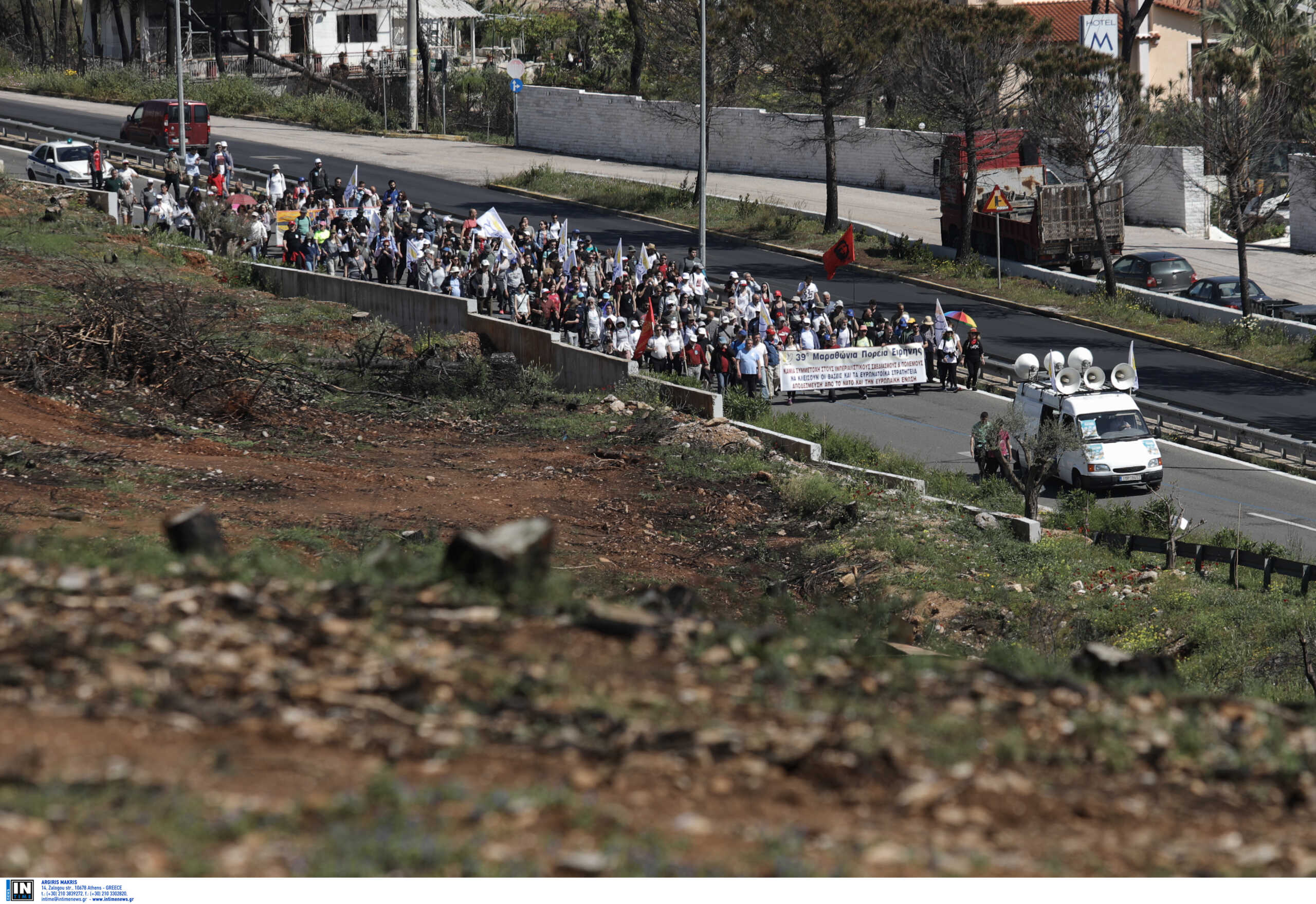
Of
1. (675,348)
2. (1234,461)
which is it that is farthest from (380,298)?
(1234,461)

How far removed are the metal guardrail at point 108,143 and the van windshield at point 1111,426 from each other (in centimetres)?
2778

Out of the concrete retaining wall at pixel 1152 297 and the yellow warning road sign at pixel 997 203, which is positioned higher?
the yellow warning road sign at pixel 997 203

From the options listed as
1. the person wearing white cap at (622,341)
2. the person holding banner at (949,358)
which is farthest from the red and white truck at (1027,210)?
the person wearing white cap at (622,341)

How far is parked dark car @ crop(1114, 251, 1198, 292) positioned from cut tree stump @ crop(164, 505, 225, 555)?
1224 inches

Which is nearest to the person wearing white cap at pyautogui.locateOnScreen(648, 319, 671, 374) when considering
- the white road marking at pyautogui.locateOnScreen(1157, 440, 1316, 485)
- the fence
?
the white road marking at pyautogui.locateOnScreen(1157, 440, 1316, 485)

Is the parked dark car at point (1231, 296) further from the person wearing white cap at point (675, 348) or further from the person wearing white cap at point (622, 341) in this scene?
the person wearing white cap at point (622, 341)

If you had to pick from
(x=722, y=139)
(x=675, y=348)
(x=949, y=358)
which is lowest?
(x=949, y=358)

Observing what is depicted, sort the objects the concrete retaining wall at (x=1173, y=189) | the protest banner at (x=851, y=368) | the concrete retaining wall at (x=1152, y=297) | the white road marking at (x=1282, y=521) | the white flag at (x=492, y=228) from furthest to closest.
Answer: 1. the concrete retaining wall at (x=1173, y=189)
2. the concrete retaining wall at (x=1152, y=297)
3. the white flag at (x=492, y=228)
4. the protest banner at (x=851, y=368)
5. the white road marking at (x=1282, y=521)

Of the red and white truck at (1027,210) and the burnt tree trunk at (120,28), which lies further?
the burnt tree trunk at (120,28)

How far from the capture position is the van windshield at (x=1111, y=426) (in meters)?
23.6

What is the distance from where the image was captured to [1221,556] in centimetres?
1920

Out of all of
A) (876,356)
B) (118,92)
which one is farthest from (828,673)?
(118,92)

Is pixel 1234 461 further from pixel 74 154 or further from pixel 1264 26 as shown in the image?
pixel 1264 26

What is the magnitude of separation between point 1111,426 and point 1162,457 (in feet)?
8.79
